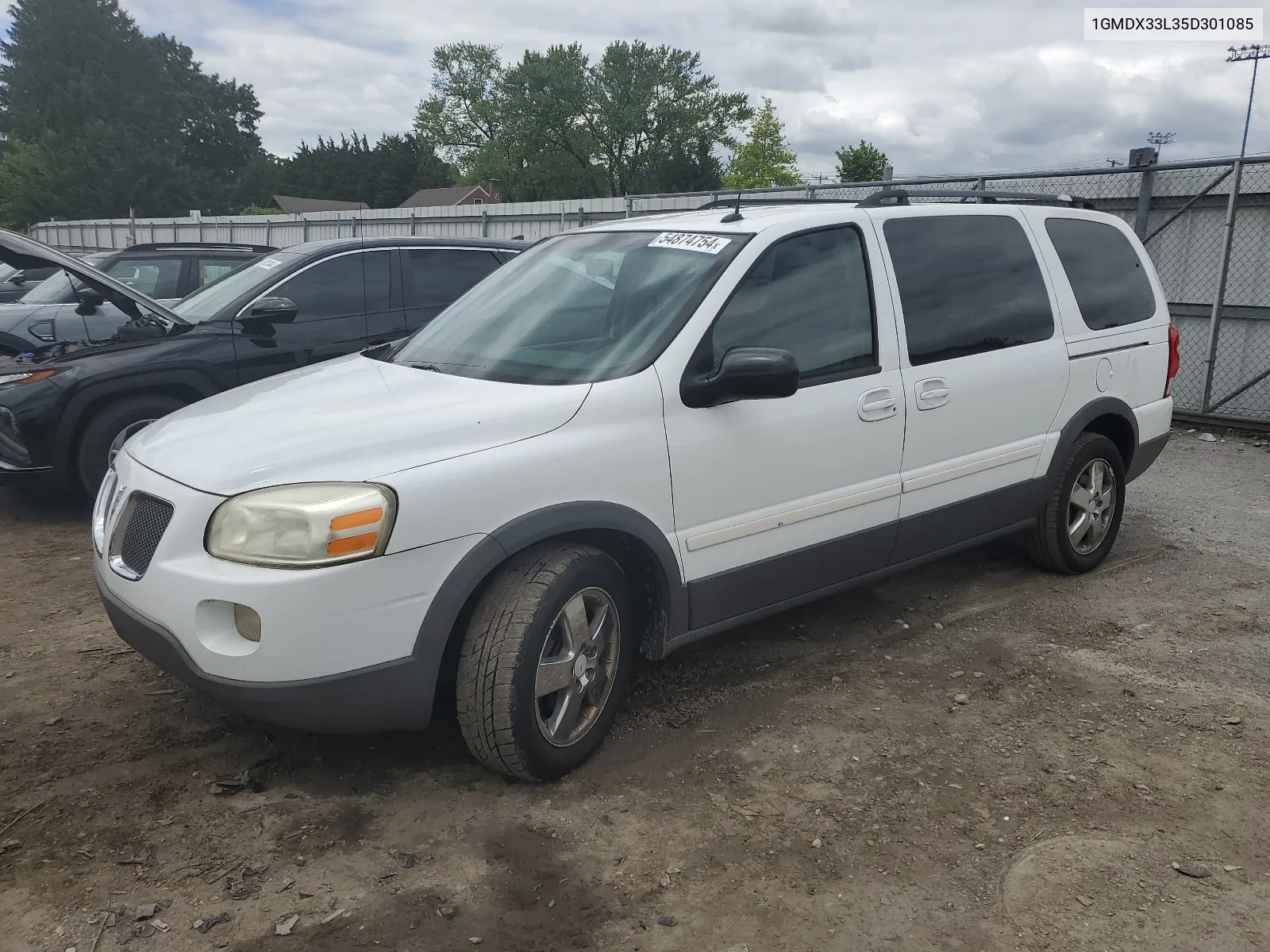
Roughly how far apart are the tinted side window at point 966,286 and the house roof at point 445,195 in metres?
64.3

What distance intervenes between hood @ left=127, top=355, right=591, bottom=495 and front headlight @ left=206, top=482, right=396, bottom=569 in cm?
4

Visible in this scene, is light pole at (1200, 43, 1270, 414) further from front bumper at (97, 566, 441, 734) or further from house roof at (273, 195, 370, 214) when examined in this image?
house roof at (273, 195, 370, 214)

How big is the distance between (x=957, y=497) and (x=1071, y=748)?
1244mm

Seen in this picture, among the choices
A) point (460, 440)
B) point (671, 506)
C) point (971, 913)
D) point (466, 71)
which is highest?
point (466, 71)

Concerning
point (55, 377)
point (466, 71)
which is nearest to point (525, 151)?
point (466, 71)

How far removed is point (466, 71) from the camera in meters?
75.8

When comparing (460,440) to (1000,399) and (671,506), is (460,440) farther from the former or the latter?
(1000,399)

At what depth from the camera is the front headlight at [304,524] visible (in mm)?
2730

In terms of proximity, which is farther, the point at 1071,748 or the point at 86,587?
the point at 86,587

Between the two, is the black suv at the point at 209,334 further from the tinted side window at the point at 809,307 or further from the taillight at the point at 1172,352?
the taillight at the point at 1172,352

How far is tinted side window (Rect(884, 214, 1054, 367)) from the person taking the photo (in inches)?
162

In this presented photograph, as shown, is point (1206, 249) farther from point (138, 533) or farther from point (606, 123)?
point (606, 123)

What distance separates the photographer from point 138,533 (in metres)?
3.07

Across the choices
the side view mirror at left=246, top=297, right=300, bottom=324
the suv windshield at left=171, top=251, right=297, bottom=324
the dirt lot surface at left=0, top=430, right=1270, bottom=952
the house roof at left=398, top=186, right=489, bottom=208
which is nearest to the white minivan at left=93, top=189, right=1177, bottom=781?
the dirt lot surface at left=0, top=430, right=1270, bottom=952
